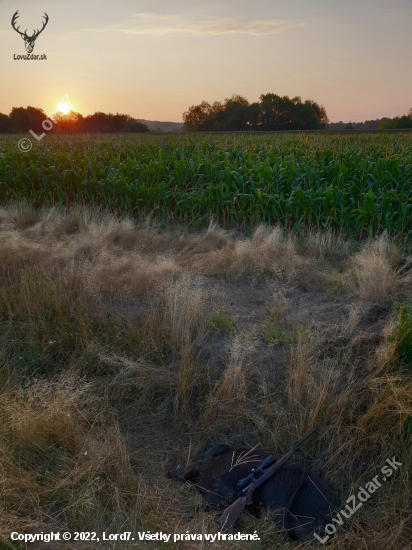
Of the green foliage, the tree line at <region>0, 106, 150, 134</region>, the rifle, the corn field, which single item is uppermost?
the tree line at <region>0, 106, 150, 134</region>

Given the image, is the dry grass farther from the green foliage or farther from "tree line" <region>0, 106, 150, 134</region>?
"tree line" <region>0, 106, 150, 134</region>

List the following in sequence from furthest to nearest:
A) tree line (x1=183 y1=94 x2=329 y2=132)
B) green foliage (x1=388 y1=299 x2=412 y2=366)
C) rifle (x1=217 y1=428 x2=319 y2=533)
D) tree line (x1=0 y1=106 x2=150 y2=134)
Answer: tree line (x1=183 y1=94 x2=329 y2=132)
tree line (x1=0 y1=106 x2=150 y2=134)
green foliage (x1=388 y1=299 x2=412 y2=366)
rifle (x1=217 y1=428 x2=319 y2=533)

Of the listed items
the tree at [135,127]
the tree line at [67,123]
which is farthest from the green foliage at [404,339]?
the tree at [135,127]

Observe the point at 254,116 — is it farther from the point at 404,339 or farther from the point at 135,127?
the point at 404,339

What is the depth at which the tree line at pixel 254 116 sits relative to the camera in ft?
176

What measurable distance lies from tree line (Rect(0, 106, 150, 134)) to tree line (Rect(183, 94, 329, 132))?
9374 mm

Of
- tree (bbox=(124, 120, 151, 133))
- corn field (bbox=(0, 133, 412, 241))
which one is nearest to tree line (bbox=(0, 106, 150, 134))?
tree (bbox=(124, 120, 151, 133))

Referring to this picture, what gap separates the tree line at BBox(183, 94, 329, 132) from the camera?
176ft

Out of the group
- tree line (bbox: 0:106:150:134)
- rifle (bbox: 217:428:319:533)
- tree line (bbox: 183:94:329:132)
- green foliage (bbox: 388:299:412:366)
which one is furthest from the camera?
tree line (bbox: 183:94:329:132)

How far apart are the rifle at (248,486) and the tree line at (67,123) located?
110 ft

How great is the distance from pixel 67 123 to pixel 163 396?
3453 centimetres

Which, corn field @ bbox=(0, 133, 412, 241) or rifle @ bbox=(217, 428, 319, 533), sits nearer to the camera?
rifle @ bbox=(217, 428, 319, 533)

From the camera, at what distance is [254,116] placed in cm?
5362

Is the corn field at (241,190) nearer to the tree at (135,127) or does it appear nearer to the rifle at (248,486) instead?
the rifle at (248,486)
